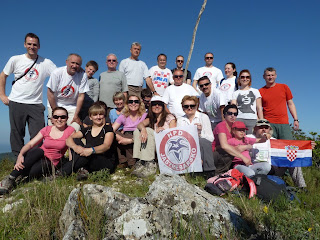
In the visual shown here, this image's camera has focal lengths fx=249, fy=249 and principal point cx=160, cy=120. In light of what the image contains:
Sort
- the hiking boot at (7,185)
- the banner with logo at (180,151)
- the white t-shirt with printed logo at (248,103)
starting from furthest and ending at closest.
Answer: the white t-shirt with printed logo at (248,103) → the banner with logo at (180,151) → the hiking boot at (7,185)

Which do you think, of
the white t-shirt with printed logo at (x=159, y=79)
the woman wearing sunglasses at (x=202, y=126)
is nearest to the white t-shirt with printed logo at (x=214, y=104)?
the woman wearing sunglasses at (x=202, y=126)

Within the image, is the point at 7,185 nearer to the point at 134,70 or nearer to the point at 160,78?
the point at 134,70

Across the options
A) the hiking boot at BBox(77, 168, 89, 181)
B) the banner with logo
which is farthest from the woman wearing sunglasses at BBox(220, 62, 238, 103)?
the hiking boot at BBox(77, 168, 89, 181)

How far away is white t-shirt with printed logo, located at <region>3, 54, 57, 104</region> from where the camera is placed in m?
6.69

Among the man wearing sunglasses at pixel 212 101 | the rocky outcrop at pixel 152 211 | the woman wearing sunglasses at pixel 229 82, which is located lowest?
the rocky outcrop at pixel 152 211

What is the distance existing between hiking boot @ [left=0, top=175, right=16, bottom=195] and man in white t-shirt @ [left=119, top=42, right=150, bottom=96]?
16.9ft

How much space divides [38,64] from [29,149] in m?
2.51

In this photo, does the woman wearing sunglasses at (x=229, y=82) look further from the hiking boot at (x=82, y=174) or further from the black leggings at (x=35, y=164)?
the black leggings at (x=35, y=164)

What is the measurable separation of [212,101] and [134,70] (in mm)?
3429

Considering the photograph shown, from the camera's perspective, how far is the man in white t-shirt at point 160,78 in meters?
9.53

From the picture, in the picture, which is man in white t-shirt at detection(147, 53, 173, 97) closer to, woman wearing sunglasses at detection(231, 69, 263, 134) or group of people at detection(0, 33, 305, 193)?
group of people at detection(0, 33, 305, 193)

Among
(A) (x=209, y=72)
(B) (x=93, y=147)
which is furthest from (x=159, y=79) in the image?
(B) (x=93, y=147)

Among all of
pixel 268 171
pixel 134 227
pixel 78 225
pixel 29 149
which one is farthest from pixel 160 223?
pixel 29 149

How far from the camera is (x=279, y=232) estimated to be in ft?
10.0
